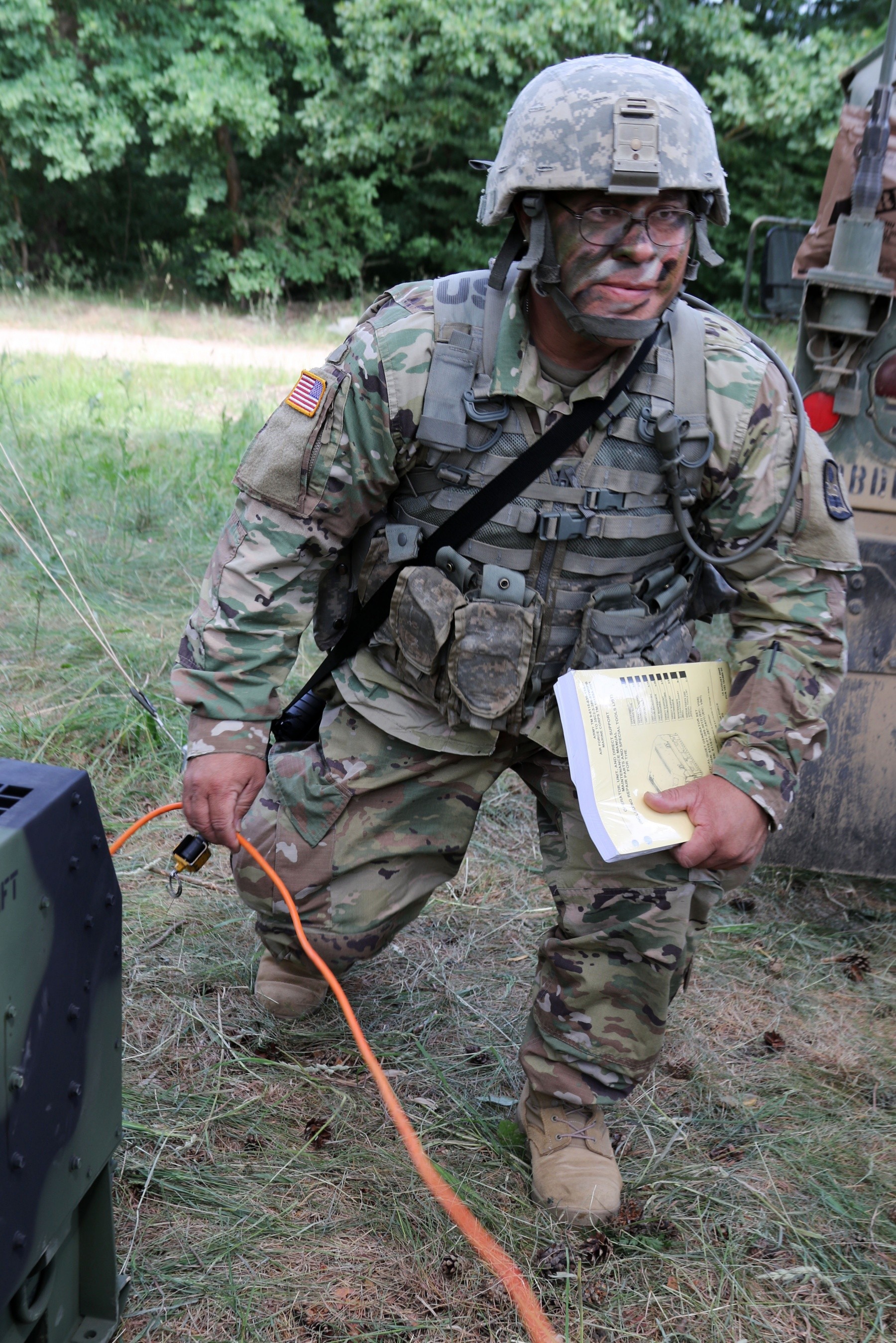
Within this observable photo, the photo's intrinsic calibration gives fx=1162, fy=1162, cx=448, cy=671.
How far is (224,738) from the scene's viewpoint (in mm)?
2078

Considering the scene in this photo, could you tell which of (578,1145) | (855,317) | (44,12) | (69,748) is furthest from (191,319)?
(578,1145)

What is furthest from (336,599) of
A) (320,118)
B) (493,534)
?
(320,118)

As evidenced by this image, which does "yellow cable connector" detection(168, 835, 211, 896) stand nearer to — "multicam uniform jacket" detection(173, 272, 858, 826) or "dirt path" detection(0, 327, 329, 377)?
"multicam uniform jacket" detection(173, 272, 858, 826)

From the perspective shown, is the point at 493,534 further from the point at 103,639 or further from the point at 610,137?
the point at 103,639

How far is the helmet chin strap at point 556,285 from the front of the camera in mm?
1941

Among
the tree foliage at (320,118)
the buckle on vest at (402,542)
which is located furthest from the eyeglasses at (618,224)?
the tree foliage at (320,118)

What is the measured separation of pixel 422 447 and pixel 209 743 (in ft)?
2.16

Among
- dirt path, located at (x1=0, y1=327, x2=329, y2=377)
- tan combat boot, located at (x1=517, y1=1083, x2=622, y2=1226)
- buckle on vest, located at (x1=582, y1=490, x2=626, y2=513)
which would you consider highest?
buckle on vest, located at (x1=582, y1=490, x2=626, y2=513)

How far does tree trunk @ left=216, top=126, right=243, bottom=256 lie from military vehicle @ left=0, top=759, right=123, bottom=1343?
51.5ft

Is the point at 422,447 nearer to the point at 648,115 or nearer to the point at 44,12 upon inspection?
the point at 648,115

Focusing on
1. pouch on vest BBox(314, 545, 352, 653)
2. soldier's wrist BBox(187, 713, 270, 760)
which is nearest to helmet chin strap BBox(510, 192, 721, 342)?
pouch on vest BBox(314, 545, 352, 653)

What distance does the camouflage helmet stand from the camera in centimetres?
187

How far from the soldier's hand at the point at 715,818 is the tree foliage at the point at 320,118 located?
1261cm

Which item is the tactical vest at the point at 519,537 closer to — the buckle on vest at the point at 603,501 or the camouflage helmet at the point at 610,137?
the buckle on vest at the point at 603,501
